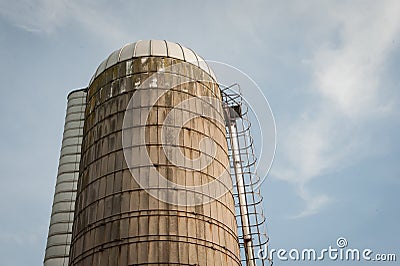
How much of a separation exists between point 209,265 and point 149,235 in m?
1.81

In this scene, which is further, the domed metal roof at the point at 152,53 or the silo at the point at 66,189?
the silo at the point at 66,189

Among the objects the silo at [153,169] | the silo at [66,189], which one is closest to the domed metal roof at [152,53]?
the silo at [153,169]

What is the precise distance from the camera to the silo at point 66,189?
66.4 ft

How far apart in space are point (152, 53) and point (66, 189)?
9.69m

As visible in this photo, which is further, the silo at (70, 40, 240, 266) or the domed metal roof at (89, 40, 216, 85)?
the domed metal roof at (89, 40, 216, 85)

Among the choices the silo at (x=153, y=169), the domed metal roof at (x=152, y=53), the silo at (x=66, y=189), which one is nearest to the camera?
the silo at (x=153, y=169)

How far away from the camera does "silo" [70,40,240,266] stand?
11875 mm

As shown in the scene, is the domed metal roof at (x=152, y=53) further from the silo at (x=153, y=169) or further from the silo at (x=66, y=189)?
the silo at (x=66, y=189)

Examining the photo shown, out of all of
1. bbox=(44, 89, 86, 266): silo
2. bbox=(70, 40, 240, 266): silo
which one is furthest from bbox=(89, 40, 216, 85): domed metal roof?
bbox=(44, 89, 86, 266): silo

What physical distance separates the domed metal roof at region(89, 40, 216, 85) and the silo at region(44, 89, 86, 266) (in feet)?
23.6

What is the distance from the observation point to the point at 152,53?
15.4 meters

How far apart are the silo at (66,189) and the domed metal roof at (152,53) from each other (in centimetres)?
719

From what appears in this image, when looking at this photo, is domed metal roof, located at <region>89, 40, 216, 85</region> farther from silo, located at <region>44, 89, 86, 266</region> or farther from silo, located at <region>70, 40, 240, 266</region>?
silo, located at <region>44, 89, 86, 266</region>

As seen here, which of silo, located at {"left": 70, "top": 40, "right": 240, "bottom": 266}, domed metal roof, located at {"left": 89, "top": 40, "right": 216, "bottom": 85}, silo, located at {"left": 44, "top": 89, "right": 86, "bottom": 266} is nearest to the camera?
silo, located at {"left": 70, "top": 40, "right": 240, "bottom": 266}
